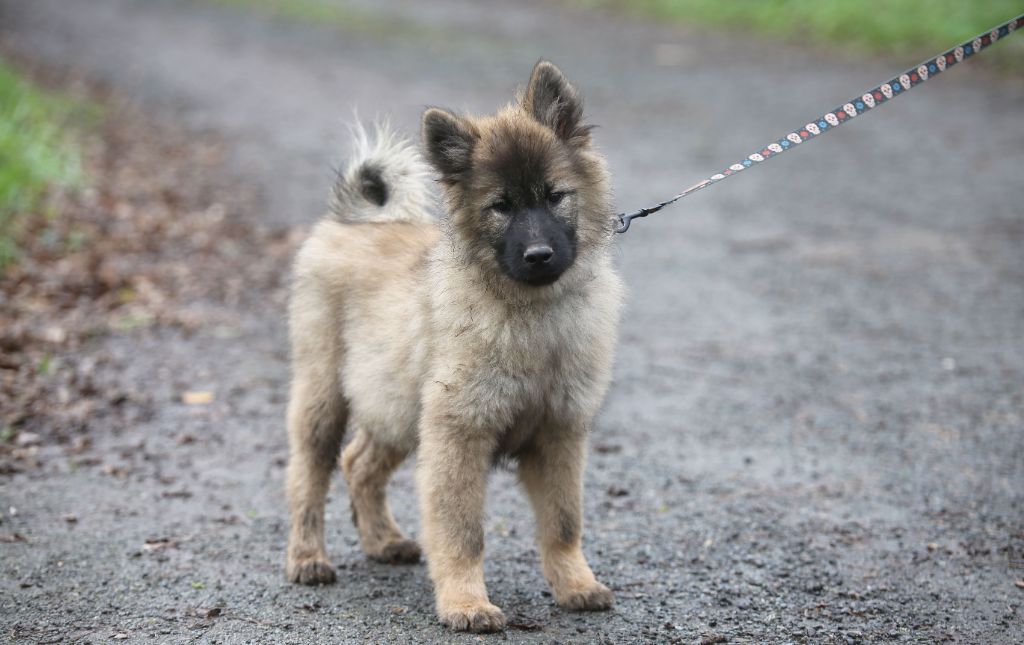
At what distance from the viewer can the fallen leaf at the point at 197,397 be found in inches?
A: 256

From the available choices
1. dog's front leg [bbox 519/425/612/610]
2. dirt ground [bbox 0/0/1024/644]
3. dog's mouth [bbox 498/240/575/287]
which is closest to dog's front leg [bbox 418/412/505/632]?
dirt ground [bbox 0/0/1024/644]

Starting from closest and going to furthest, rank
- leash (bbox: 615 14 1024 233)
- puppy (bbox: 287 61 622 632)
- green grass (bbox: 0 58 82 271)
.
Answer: puppy (bbox: 287 61 622 632) < leash (bbox: 615 14 1024 233) < green grass (bbox: 0 58 82 271)

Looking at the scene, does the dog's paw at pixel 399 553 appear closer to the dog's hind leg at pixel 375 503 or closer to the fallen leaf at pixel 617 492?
the dog's hind leg at pixel 375 503

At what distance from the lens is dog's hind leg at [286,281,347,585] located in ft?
15.0

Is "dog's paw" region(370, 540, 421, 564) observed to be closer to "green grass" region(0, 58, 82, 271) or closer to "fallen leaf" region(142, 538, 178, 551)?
"fallen leaf" region(142, 538, 178, 551)

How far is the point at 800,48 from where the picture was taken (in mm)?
15641

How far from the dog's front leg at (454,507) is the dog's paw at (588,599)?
34 cm

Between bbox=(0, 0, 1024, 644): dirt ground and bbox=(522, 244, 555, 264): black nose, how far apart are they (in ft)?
4.47

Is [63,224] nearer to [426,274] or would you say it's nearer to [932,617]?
[426,274]

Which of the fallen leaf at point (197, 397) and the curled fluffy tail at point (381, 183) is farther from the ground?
the curled fluffy tail at point (381, 183)

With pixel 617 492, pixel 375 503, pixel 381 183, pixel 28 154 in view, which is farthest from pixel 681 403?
pixel 28 154

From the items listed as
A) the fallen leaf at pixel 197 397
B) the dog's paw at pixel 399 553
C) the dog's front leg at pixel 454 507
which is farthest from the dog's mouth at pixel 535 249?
the fallen leaf at pixel 197 397

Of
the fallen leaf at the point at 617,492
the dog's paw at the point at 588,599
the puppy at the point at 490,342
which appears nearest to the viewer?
the puppy at the point at 490,342

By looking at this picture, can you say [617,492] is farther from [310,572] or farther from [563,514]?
[310,572]
